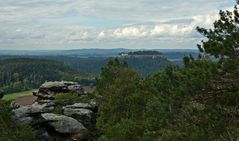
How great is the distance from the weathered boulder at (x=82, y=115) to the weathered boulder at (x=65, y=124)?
137 inches

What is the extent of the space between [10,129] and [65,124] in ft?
49.2

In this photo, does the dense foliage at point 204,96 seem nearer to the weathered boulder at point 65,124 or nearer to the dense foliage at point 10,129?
the dense foliage at point 10,129

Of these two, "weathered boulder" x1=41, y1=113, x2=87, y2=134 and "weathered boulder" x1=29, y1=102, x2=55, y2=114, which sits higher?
"weathered boulder" x1=29, y1=102, x2=55, y2=114

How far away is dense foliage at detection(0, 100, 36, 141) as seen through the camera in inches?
1622

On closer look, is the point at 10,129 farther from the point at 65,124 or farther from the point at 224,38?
the point at 224,38

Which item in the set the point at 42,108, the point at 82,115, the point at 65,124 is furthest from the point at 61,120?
the point at 42,108

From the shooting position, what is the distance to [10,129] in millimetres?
44125

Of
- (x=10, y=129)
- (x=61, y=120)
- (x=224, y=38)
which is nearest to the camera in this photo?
(x=224, y=38)

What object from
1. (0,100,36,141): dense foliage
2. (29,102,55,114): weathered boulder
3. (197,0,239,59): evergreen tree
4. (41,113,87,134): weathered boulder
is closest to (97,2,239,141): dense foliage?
(197,0,239,59): evergreen tree

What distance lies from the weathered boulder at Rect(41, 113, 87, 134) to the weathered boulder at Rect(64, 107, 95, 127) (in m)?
3.47

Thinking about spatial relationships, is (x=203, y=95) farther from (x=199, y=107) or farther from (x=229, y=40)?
(x=229, y=40)

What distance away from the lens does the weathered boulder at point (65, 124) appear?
58.2 m

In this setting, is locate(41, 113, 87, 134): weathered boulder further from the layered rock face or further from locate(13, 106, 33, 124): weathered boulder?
locate(13, 106, 33, 124): weathered boulder

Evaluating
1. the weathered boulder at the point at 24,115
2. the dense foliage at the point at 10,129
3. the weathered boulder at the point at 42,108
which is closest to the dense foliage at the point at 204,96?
the dense foliage at the point at 10,129
